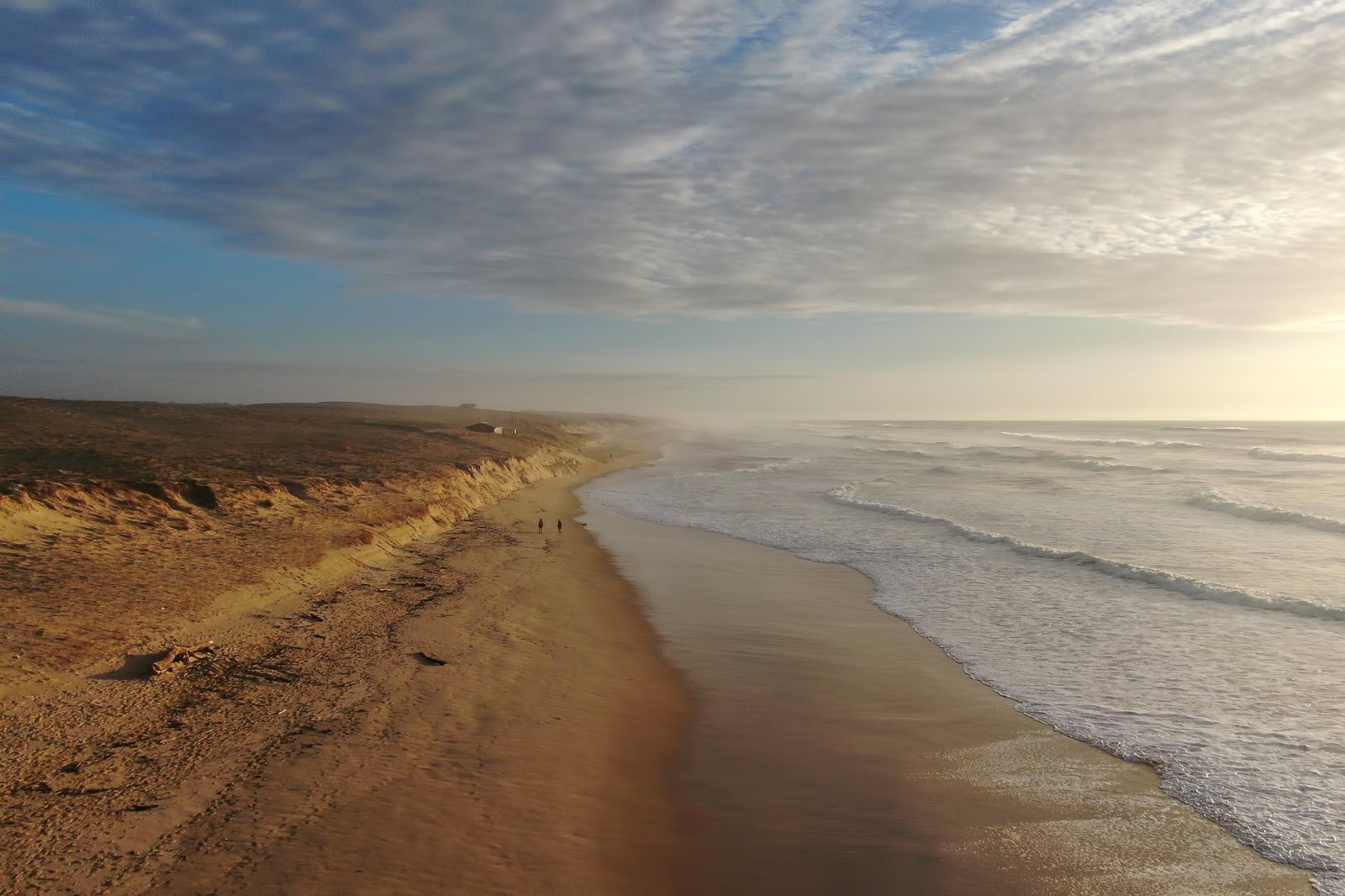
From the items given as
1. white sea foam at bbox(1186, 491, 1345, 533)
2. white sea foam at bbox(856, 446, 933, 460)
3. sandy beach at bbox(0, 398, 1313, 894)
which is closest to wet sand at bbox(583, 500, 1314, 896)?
sandy beach at bbox(0, 398, 1313, 894)

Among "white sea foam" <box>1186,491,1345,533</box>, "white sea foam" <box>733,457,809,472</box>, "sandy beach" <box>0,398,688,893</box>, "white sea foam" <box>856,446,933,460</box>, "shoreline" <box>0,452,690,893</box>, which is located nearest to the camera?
"shoreline" <box>0,452,690,893</box>

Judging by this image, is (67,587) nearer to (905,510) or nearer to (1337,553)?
(905,510)

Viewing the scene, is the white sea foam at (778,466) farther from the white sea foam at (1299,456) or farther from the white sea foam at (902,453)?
the white sea foam at (1299,456)

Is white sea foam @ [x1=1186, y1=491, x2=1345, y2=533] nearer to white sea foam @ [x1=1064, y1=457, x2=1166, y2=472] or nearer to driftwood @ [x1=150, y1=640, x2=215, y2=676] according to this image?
white sea foam @ [x1=1064, y1=457, x2=1166, y2=472]

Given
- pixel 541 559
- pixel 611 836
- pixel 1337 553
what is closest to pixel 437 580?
pixel 541 559

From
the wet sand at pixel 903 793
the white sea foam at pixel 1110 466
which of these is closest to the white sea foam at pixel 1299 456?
the white sea foam at pixel 1110 466

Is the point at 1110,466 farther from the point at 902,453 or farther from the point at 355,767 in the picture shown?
the point at 355,767
